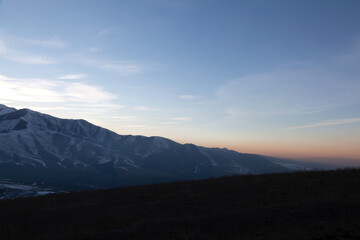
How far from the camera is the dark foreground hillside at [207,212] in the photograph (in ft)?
47.6

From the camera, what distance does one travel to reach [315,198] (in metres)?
19.3

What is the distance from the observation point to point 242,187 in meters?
26.0

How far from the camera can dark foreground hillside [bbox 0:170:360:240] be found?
14508 millimetres

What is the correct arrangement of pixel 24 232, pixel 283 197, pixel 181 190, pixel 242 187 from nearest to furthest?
1. pixel 24 232
2. pixel 283 197
3. pixel 242 187
4. pixel 181 190

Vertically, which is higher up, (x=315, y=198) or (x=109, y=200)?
(x=315, y=198)

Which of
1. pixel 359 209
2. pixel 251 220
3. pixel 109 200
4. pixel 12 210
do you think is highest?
pixel 359 209

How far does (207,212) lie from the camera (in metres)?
19.2

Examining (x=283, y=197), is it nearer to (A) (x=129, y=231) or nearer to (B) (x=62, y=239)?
(A) (x=129, y=231)

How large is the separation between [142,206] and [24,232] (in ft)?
28.2

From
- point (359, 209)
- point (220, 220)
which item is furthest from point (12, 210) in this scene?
point (359, 209)

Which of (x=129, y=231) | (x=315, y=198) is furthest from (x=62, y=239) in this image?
(x=315, y=198)

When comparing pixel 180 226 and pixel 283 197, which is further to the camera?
pixel 283 197

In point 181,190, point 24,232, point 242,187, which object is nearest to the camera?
point 24,232

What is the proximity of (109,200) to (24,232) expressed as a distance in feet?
29.4
